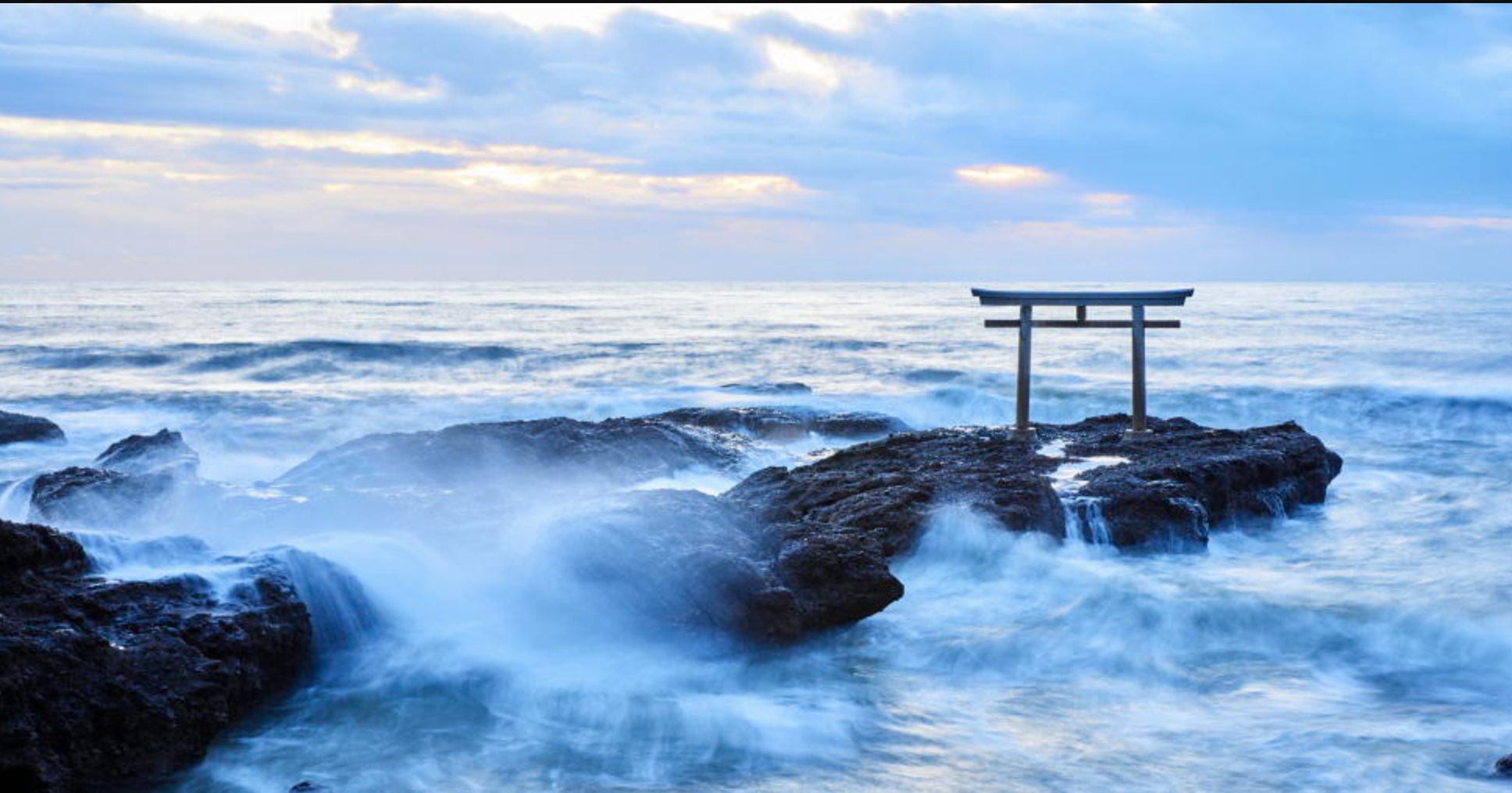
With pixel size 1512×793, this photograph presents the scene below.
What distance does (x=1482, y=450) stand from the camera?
58.6 feet

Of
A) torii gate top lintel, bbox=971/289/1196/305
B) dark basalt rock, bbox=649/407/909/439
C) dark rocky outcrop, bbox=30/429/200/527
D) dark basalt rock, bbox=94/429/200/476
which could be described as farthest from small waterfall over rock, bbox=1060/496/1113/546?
dark basalt rock, bbox=94/429/200/476

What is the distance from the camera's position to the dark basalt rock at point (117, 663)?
5.68m

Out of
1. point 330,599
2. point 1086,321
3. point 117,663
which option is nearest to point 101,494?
point 330,599

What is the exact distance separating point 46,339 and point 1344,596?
1514 inches

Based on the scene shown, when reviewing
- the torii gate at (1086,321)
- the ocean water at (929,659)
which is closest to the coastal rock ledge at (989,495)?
the ocean water at (929,659)

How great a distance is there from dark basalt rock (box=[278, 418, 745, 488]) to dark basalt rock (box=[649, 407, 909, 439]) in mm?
2424

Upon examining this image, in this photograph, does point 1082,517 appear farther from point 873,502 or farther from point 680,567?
point 680,567

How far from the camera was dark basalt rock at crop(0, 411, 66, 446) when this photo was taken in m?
17.0

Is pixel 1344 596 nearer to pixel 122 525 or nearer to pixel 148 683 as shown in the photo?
pixel 148 683

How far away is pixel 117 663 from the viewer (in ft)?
19.8

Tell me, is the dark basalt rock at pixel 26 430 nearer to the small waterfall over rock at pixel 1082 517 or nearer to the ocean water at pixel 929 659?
the ocean water at pixel 929 659

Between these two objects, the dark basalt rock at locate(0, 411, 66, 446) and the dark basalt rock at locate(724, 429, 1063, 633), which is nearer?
the dark basalt rock at locate(724, 429, 1063, 633)

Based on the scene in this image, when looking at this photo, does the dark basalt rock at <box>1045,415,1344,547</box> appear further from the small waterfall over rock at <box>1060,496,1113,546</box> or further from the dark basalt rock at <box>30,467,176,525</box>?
the dark basalt rock at <box>30,467,176,525</box>

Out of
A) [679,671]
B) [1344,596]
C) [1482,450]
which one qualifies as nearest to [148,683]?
[679,671]
